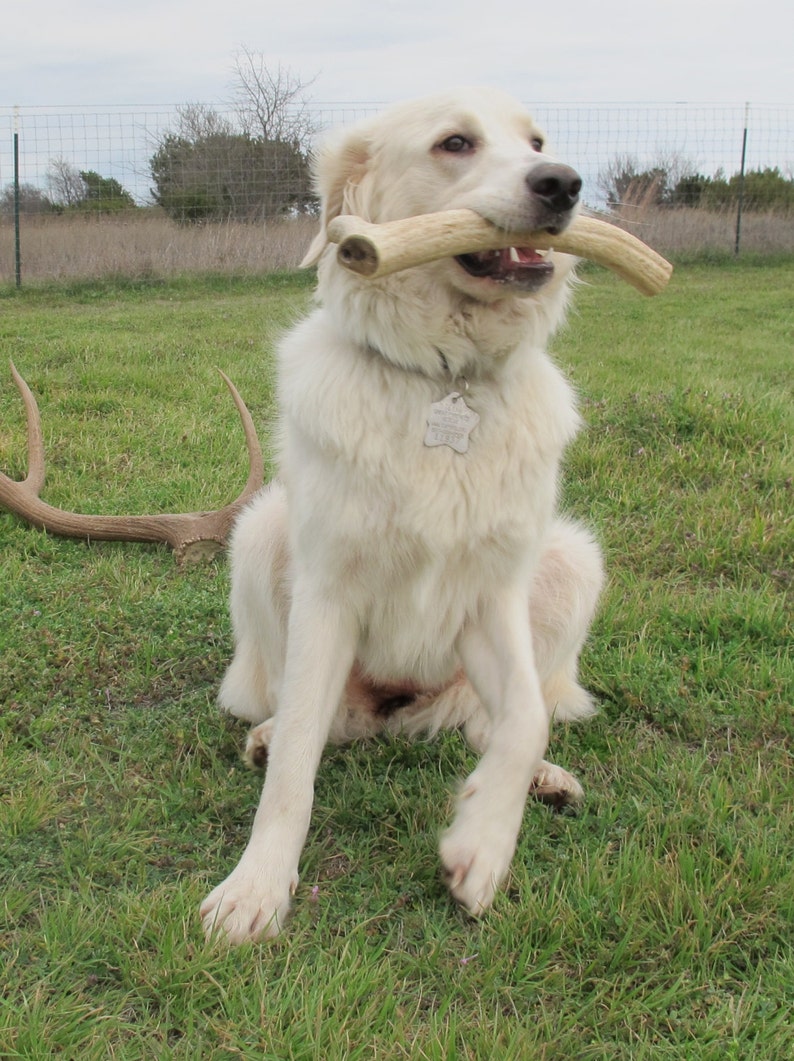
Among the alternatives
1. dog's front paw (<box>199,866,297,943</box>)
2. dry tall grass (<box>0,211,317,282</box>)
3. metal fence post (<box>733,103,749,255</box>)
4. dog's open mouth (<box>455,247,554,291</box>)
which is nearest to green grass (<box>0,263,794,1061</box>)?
dog's front paw (<box>199,866,297,943</box>)

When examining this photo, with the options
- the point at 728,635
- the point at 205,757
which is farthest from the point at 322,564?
the point at 728,635

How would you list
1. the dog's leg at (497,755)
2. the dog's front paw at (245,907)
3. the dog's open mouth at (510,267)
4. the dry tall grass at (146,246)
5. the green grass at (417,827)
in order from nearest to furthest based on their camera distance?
the green grass at (417,827), the dog's front paw at (245,907), the dog's leg at (497,755), the dog's open mouth at (510,267), the dry tall grass at (146,246)

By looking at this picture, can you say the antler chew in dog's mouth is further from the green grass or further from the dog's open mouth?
the green grass

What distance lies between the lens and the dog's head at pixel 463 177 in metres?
2.10

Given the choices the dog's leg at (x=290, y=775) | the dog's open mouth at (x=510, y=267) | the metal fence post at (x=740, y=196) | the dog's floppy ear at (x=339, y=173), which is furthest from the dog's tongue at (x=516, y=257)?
the metal fence post at (x=740, y=196)

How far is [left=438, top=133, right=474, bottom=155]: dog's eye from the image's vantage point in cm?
231

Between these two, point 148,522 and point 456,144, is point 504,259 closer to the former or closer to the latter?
point 456,144

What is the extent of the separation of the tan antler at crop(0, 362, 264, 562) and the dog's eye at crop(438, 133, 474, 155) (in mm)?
1791

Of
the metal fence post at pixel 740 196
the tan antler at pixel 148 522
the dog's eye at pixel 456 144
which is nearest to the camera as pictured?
the dog's eye at pixel 456 144

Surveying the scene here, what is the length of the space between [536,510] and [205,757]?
1080 millimetres

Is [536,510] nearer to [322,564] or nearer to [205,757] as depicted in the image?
[322,564]

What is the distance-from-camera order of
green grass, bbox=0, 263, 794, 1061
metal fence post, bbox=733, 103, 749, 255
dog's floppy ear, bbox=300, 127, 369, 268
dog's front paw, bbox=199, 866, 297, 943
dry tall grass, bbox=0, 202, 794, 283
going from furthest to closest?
metal fence post, bbox=733, 103, 749, 255 < dry tall grass, bbox=0, 202, 794, 283 < dog's floppy ear, bbox=300, 127, 369, 268 < dog's front paw, bbox=199, 866, 297, 943 < green grass, bbox=0, 263, 794, 1061

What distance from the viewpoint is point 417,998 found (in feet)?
5.78

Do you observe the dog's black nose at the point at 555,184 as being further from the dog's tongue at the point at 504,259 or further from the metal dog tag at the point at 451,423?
the metal dog tag at the point at 451,423
